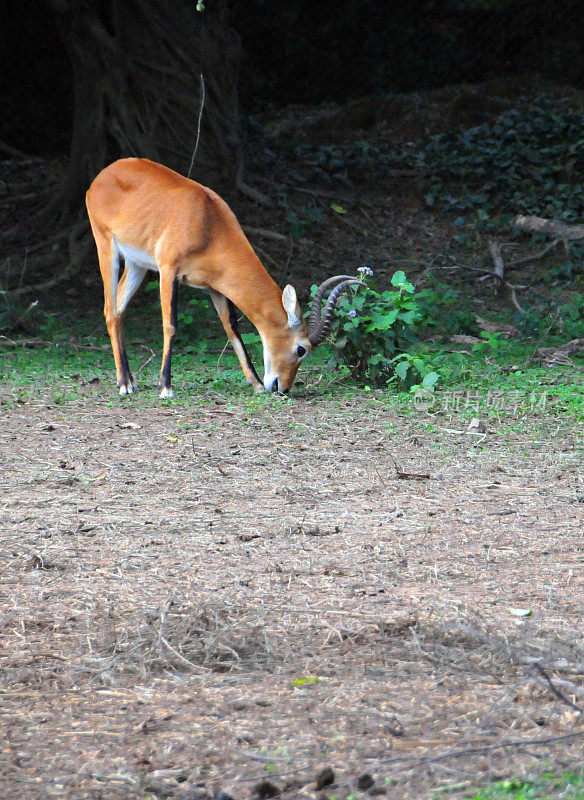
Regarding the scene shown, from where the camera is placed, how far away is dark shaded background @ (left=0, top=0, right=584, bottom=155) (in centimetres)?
1642

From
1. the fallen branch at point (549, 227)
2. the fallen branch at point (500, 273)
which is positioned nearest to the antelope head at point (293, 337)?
the fallen branch at point (500, 273)

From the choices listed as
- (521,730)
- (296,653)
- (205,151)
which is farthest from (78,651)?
(205,151)

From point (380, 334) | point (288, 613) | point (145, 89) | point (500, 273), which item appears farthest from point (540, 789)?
point (145, 89)

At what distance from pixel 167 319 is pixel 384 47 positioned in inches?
456

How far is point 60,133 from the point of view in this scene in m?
15.7

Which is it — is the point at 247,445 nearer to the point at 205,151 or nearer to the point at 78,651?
the point at 78,651

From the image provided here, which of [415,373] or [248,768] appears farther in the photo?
[415,373]

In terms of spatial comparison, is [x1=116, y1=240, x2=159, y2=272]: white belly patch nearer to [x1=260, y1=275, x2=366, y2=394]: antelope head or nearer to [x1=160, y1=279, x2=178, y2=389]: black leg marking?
[x1=160, y1=279, x2=178, y2=389]: black leg marking

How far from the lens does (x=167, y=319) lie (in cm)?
724

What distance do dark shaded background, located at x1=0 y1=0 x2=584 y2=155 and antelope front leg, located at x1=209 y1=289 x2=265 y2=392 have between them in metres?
9.39

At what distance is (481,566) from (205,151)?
378 inches

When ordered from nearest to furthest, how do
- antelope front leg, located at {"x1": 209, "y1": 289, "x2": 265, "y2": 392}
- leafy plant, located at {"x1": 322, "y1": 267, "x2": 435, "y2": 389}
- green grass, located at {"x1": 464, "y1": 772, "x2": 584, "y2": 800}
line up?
green grass, located at {"x1": 464, "y1": 772, "x2": 584, "y2": 800} → leafy plant, located at {"x1": 322, "y1": 267, "x2": 435, "y2": 389} → antelope front leg, located at {"x1": 209, "y1": 289, "x2": 265, "y2": 392}

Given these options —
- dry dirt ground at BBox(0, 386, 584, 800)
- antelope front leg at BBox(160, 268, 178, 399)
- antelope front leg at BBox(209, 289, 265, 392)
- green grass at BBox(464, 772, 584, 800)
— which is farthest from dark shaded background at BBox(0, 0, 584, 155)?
green grass at BBox(464, 772, 584, 800)

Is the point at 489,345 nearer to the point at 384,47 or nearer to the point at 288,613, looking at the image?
the point at 288,613
